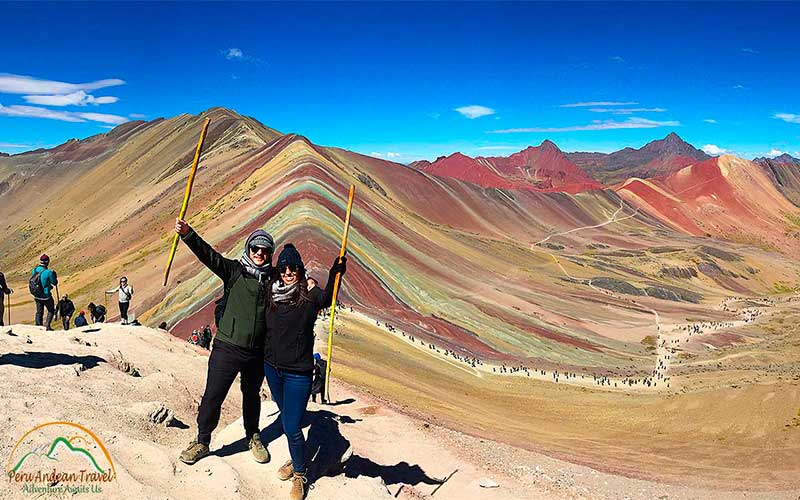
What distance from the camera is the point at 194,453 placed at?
516cm

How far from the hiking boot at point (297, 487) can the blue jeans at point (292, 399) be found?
56 millimetres

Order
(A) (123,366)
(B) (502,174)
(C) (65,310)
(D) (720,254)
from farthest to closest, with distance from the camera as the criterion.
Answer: (B) (502,174) → (D) (720,254) → (C) (65,310) → (A) (123,366)

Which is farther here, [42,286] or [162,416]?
[42,286]

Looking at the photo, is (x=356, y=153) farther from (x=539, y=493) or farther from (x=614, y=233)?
(x=539, y=493)

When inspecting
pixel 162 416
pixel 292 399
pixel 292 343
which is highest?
pixel 292 343

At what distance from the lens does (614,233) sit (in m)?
104

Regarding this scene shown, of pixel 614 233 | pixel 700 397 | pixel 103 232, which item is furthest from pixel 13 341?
pixel 614 233

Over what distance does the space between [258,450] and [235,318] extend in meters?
1.51

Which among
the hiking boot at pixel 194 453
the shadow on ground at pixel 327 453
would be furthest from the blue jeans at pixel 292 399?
the hiking boot at pixel 194 453

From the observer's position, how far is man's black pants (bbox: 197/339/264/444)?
16.7 ft

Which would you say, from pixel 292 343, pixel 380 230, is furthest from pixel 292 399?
pixel 380 230

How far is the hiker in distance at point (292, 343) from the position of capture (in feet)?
15.9

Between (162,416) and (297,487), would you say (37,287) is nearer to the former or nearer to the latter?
(162,416)

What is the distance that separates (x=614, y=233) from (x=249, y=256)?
108194mm
